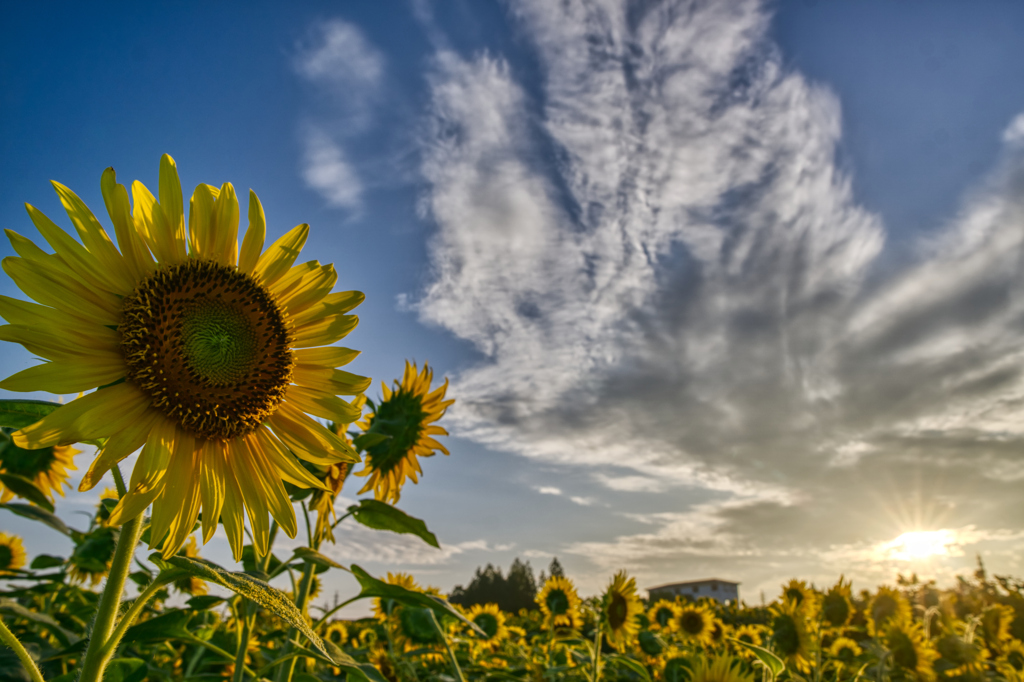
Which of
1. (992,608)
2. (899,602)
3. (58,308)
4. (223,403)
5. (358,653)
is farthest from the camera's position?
(992,608)

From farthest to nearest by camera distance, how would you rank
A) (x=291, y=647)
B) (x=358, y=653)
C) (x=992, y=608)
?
(x=992, y=608) < (x=358, y=653) < (x=291, y=647)

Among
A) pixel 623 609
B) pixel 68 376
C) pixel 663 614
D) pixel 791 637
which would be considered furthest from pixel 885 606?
pixel 68 376

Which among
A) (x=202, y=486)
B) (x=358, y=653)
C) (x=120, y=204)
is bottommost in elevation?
(x=358, y=653)

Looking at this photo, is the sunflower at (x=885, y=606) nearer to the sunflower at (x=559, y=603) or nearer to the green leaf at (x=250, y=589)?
the sunflower at (x=559, y=603)

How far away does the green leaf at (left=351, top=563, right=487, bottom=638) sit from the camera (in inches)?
74.8

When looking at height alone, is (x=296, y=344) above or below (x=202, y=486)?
above

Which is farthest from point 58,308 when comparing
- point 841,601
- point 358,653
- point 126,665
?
point 841,601

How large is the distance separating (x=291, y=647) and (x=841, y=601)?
18.1 feet

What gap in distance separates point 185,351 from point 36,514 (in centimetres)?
117

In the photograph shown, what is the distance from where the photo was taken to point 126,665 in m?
1.84

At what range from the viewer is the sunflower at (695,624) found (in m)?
6.86

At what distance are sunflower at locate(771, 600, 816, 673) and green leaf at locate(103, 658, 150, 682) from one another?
4330 mm

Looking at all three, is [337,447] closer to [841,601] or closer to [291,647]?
[291,647]

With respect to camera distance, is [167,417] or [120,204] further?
[167,417]
